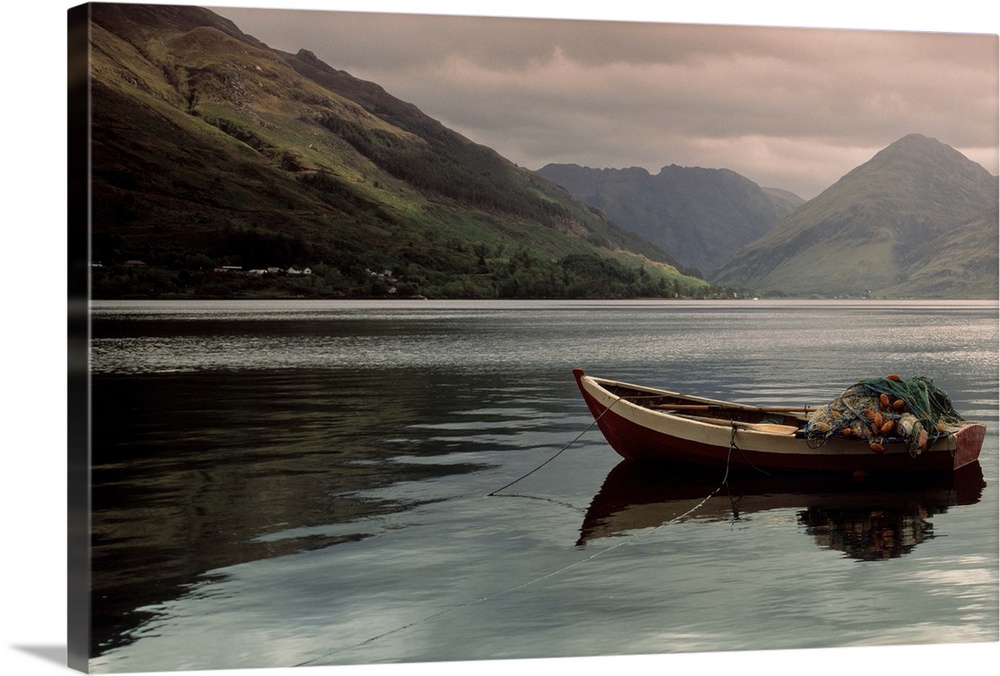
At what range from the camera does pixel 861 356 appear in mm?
34125

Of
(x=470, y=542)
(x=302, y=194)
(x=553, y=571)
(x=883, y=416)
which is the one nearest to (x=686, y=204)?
(x=883, y=416)

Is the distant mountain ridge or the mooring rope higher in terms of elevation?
the distant mountain ridge

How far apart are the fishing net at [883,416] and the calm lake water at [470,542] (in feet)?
2.19

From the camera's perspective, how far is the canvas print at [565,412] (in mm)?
7926

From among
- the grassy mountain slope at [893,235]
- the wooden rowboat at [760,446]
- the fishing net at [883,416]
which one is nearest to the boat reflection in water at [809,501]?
the wooden rowboat at [760,446]

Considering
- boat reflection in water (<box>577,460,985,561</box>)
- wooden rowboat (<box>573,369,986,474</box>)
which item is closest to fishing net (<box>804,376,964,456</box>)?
wooden rowboat (<box>573,369,986,474</box>)

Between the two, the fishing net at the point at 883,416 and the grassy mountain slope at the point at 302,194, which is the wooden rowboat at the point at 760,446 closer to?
the fishing net at the point at 883,416

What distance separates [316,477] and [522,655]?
6453 mm

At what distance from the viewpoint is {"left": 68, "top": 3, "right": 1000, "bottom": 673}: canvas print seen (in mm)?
7926

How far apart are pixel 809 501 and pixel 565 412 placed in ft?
28.7

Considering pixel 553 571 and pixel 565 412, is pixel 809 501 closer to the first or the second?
pixel 553 571

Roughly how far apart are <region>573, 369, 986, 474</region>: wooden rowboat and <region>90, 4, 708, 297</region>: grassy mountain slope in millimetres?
8335

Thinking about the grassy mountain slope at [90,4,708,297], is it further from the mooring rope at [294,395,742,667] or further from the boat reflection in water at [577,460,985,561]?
the mooring rope at [294,395,742,667]

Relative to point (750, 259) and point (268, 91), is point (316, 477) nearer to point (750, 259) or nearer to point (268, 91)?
point (750, 259)
